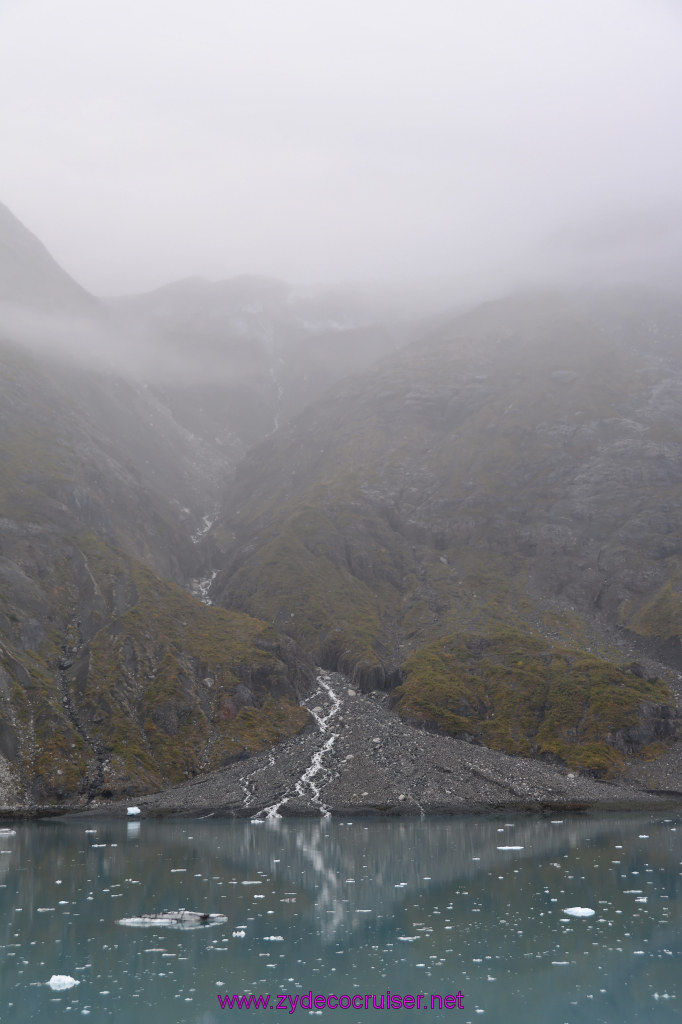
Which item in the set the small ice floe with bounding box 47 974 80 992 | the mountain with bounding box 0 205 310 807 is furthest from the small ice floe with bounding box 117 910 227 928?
the mountain with bounding box 0 205 310 807

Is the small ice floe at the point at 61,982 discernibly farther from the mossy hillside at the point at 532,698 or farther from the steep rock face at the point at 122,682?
the mossy hillside at the point at 532,698

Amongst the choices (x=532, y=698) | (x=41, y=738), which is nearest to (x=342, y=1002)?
(x=41, y=738)

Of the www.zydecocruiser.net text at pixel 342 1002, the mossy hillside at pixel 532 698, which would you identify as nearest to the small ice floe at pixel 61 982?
the www.zydecocruiser.net text at pixel 342 1002

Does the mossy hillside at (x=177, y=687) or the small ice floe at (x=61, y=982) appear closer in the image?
the small ice floe at (x=61, y=982)

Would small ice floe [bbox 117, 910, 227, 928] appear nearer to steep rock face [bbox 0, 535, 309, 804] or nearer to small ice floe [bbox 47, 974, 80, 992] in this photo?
small ice floe [bbox 47, 974, 80, 992]

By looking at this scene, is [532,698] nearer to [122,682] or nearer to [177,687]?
[177,687]

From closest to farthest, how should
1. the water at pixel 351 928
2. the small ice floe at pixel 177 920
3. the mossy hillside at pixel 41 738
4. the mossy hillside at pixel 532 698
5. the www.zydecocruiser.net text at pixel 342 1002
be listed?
the www.zydecocruiser.net text at pixel 342 1002 < the water at pixel 351 928 < the small ice floe at pixel 177 920 < the mossy hillside at pixel 41 738 < the mossy hillside at pixel 532 698
